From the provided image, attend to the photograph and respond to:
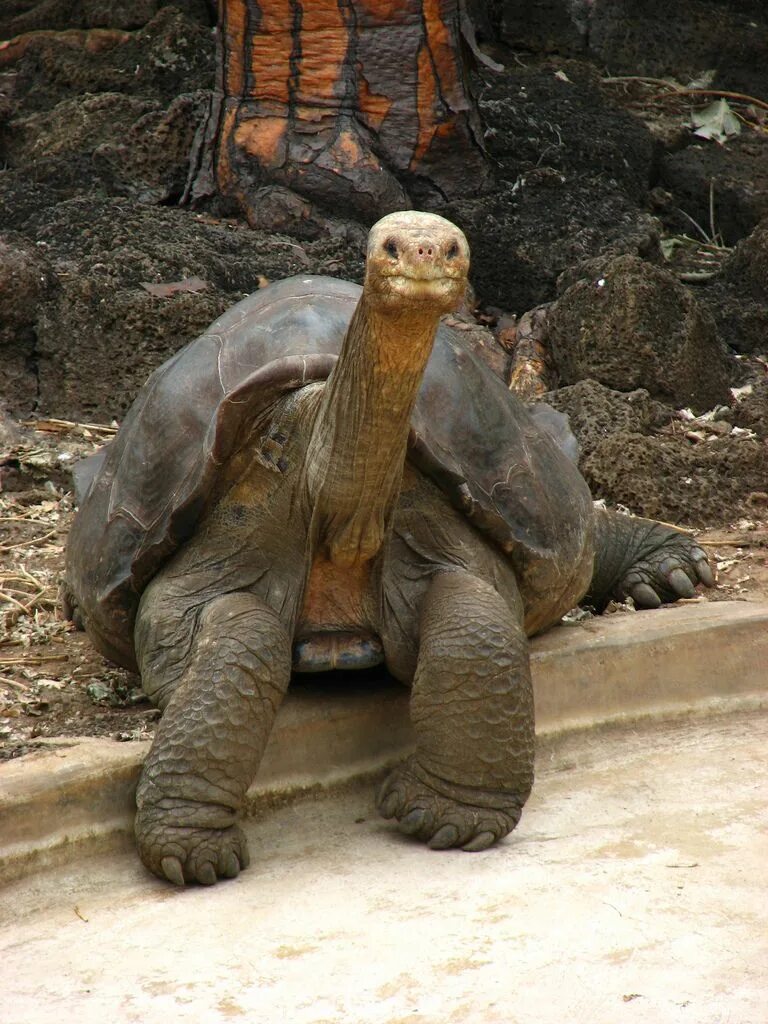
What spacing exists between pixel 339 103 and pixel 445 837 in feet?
12.7

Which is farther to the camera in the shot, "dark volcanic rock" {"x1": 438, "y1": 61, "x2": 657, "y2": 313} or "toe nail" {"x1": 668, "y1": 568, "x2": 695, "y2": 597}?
"dark volcanic rock" {"x1": 438, "y1": 61, "x2": 657, "y2": 313}

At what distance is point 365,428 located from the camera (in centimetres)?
280

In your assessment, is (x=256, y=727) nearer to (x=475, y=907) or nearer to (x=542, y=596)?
(x=475, y=907)

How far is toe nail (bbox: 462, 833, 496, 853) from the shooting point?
3021 mm

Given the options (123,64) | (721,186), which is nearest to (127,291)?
(123,64)

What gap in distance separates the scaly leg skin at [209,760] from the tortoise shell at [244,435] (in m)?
0.39

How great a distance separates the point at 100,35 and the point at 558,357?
295cm

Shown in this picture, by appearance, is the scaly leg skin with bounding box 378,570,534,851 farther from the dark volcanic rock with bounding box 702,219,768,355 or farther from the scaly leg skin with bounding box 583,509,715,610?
the dark volcanic rock with bounding box 702,219,768,355

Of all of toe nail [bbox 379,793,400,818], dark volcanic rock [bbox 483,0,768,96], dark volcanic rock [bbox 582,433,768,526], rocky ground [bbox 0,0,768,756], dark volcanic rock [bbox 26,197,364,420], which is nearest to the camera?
toe nail [bbox 379,793,400,818]

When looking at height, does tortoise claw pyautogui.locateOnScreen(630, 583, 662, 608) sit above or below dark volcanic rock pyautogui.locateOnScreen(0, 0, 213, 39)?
below

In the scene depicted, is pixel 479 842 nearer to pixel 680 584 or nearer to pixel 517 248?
pixel 680 584

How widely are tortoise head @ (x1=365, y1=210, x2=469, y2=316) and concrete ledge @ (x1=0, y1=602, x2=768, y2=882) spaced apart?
3.88 ft

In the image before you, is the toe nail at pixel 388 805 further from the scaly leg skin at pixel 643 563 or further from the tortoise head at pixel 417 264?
the scaly leg skin at pixel 643 563

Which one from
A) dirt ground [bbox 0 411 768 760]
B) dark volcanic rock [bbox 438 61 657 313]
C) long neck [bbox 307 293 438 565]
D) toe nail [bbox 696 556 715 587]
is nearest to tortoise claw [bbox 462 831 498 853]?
long neck [bbox 307 293 438 565]
